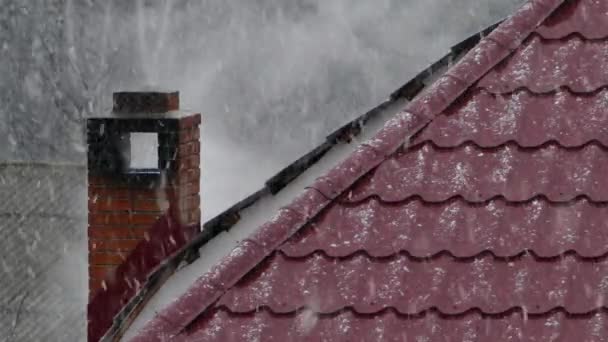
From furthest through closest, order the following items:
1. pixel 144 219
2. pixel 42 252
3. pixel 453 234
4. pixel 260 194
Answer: pixel 42 252, pixel 144 219, pixel 260 194, pixel 453 234

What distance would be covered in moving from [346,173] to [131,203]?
Result: 2431 millimetres

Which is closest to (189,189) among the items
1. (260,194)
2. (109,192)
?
(109,192)

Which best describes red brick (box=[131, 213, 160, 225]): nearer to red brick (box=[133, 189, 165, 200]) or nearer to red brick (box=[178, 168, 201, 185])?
red brick (box=[133, 189, 165, 200])

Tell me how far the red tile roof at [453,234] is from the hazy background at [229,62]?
95.4 feet

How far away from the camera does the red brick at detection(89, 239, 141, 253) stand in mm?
6238

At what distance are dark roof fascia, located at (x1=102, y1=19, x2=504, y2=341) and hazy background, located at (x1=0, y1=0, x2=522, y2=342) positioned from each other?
2781 cm

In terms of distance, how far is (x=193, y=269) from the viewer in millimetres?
5055

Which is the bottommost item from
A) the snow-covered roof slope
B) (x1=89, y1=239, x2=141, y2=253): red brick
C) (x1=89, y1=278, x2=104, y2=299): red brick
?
the snow-covered roof slope

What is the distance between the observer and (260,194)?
5195 millimetres

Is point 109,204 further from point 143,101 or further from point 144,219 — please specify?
point 143,101

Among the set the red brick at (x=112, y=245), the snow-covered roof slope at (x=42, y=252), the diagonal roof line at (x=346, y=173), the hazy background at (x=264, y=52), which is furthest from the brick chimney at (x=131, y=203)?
the hazy background at (x=264, y=52)

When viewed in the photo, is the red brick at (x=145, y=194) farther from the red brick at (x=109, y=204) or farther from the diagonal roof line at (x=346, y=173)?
the diagonal roof line at (x=346, y=173)

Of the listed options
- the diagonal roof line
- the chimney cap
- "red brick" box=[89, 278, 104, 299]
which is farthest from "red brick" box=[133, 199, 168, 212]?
the diagonal roof line

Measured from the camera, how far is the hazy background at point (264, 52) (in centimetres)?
5294
